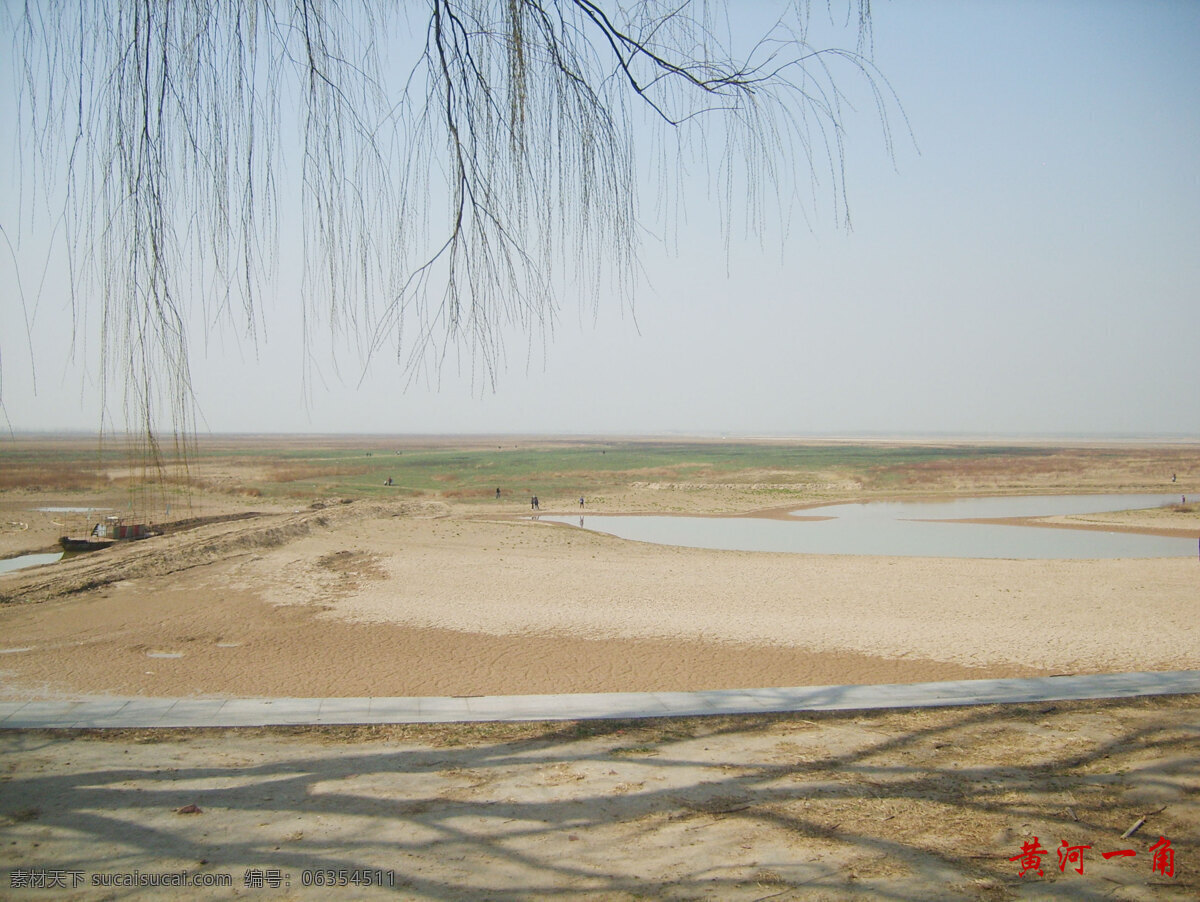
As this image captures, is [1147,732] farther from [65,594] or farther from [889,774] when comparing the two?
[65,594]

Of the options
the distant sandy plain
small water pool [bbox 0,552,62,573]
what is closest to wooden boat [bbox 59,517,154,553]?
small water pool [bbox 0,552,62,573]

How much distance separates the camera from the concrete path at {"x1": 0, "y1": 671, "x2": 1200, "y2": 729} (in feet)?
15.1

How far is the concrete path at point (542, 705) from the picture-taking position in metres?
4.61

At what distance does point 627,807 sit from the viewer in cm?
351

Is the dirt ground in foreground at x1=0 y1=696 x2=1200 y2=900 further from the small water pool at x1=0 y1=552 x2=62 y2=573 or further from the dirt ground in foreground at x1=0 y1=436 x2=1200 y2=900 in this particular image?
the small water pool at x1=0 y1=552 x2=62 y2=573

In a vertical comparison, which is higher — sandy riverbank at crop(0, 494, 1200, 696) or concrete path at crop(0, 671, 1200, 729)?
concrete path at crop(0, 671, 1200, 729)

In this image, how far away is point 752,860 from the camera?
302 centimetres

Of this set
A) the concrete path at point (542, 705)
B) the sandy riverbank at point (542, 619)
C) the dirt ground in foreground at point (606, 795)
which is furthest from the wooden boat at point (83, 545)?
the concrete path at point (542, 705)

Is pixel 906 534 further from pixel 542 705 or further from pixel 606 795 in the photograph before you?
pixel 606 795

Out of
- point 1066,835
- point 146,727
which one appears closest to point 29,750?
point 146,727

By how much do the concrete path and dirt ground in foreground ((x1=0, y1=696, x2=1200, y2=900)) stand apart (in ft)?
0.59

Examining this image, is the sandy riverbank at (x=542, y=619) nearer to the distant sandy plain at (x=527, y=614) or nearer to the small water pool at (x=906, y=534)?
the distant sandy plain at (x=527, y=614)

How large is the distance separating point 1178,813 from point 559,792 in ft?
8.69

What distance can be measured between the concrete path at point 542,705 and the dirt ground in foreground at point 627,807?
0.18m
